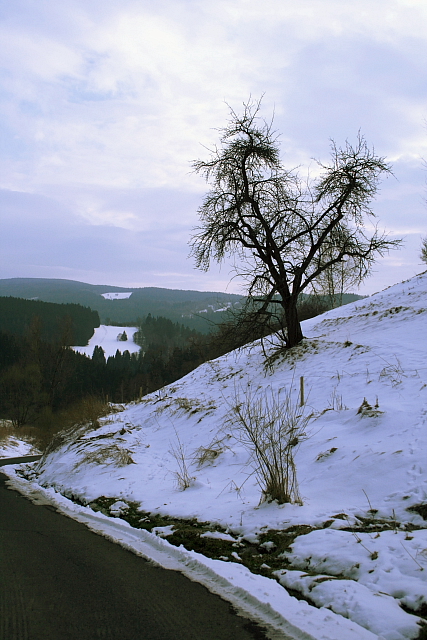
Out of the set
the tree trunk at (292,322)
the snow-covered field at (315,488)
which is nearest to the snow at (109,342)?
the tree trunk at (292,322)

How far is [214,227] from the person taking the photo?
49.4 ft

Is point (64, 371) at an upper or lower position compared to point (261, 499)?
lower

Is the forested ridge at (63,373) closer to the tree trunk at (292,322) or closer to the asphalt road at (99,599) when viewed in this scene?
the tree trunk at (292,322)

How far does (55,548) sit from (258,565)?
2.46 meters

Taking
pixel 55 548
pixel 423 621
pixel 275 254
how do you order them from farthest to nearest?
pixel 275 254
pixel 55 548
pixel 423 621

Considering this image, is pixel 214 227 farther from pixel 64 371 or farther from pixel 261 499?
pixel 64 371

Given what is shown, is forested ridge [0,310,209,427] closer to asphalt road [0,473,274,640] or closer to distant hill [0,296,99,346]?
distant hill [0,296,99,346]

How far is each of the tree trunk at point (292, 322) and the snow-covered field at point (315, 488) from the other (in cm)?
86

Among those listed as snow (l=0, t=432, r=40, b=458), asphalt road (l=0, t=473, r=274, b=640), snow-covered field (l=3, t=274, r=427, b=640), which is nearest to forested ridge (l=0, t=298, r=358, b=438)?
snow (l=0, t=432, r=40, b=458)

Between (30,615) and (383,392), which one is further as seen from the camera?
(383,392)

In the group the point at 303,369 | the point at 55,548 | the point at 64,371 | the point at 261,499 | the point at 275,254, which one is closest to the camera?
the point at 55,548

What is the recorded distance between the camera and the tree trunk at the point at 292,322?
1499cm

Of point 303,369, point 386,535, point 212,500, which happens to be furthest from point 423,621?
point 303,369

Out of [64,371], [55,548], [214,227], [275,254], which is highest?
[214,227]
